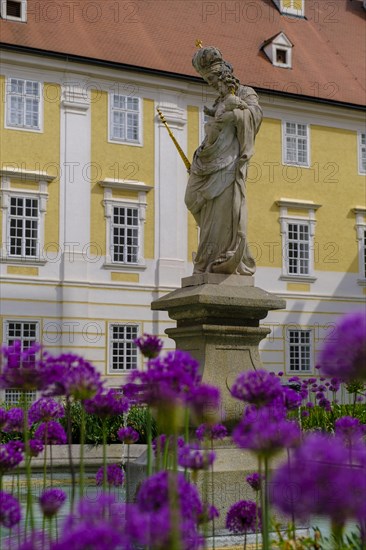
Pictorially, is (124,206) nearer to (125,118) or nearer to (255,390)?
(125,118)

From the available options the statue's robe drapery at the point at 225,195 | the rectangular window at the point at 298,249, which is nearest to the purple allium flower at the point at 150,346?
the statue's robe drapery at the point at 225,195

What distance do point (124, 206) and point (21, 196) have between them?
10.4ft

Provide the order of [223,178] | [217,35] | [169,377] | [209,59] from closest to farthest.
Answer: [169,377]
[223,178]
[209,59]
[217,35]

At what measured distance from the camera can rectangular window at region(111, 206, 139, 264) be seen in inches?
1041

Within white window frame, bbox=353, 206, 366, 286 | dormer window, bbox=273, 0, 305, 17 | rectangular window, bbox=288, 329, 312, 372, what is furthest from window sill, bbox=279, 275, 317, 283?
dormer window, bbox=273, 0, 305, 17

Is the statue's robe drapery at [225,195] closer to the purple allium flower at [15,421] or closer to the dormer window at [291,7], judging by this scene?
the purple allium flower at [15,421]

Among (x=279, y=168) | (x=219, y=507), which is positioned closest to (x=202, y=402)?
(x=219, y=507)

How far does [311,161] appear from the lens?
30.2 metres

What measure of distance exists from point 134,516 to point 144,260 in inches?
970

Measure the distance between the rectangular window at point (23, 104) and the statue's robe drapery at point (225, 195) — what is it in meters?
18.3

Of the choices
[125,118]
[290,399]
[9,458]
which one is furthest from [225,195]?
[125,118]

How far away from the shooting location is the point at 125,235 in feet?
87.4

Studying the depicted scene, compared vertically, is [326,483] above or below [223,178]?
below

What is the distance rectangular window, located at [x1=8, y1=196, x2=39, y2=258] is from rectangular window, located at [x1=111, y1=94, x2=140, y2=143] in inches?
131
